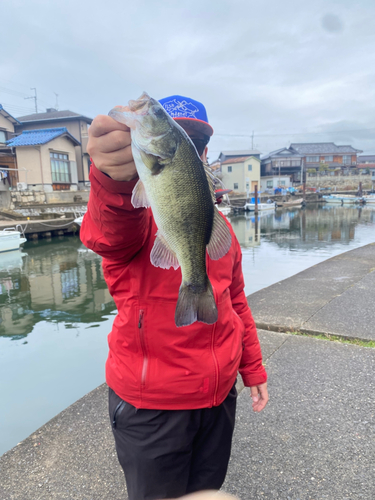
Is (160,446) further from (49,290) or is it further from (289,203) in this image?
(289,203)

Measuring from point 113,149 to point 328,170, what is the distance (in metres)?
65.9

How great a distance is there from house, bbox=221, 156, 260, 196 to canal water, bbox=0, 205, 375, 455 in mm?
32472

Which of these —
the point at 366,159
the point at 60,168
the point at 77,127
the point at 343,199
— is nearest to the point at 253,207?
the point at 343,199

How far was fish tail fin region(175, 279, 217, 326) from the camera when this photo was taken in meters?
1.24

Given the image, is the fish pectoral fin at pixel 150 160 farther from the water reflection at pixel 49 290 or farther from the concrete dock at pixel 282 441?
the water reflection at pixel 49 290

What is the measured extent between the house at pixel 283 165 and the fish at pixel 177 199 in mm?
58154

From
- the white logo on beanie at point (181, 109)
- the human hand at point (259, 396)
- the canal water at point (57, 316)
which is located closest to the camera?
the white logo on beanie at point (181, 109)

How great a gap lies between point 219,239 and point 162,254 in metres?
0.24

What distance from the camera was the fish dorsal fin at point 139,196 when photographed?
1.08m

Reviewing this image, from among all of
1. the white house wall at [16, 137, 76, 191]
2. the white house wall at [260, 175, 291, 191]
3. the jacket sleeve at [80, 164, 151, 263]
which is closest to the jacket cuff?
the jacket sleeve at [80, 164, 151, 263]

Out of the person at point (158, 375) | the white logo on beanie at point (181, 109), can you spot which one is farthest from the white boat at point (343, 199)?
the person at point (158, 375)

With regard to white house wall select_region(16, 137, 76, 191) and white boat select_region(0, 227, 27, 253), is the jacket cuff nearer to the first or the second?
white boat select_region(0, 227, 27, 253)

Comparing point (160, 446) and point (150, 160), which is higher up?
point (150, 160)

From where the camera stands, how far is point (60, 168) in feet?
91.4
